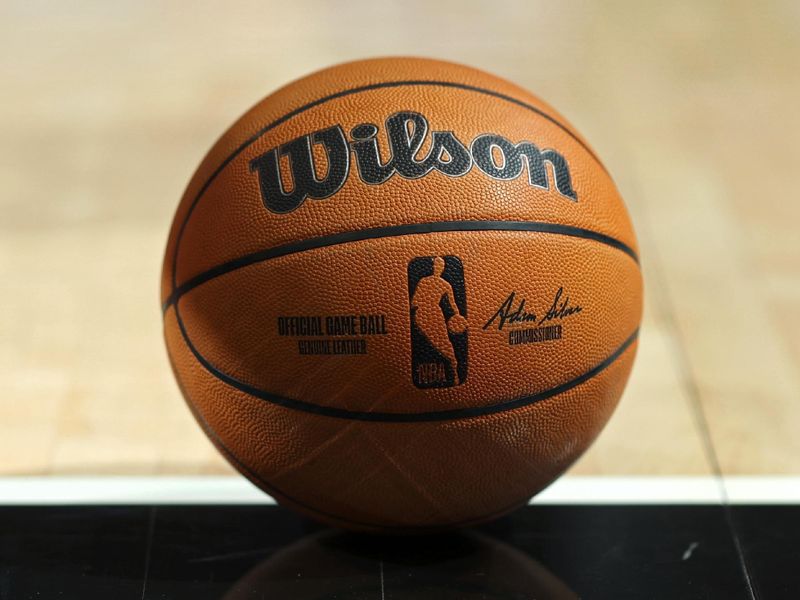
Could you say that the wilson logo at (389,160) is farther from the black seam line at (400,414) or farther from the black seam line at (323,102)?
the black seam line at (400,414)

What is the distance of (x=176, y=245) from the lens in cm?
157

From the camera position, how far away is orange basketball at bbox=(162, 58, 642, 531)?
138 cm

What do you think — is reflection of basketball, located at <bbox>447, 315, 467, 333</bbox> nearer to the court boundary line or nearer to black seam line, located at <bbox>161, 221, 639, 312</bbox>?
black seam line, located at <bbox>161, 221, 639, 312</bbox>

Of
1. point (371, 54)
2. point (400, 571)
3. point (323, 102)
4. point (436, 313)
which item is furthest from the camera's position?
point (371, 54)

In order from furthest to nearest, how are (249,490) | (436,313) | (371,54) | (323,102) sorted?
1. (371,54)
2. (249,490)
3. (323,102)
4. (436,313)

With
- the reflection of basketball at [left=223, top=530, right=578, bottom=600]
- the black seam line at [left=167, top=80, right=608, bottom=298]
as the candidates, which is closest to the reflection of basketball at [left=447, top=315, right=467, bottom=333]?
the black seam line at [left=167, top=80, right=608, bottom=298]

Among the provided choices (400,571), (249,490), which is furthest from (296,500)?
(249,490)

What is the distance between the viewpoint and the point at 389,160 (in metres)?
1.41

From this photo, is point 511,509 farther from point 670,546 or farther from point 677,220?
point 677,220

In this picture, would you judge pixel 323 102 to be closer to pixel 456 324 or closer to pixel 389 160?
pixel 389 160

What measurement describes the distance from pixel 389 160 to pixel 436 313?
0.71 ft

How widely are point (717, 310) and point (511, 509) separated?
111cm

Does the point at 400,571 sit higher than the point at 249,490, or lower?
lower

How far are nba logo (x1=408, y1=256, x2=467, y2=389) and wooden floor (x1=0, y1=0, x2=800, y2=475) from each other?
76 cm
